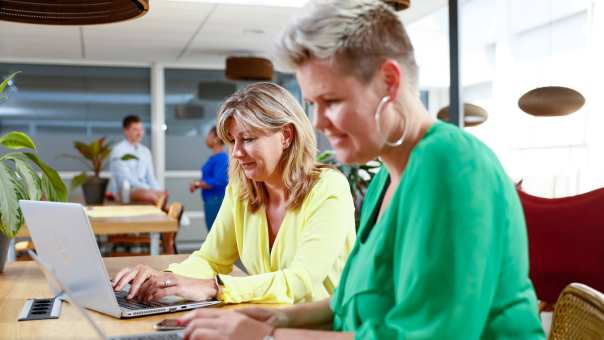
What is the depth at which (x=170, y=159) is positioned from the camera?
1004cm

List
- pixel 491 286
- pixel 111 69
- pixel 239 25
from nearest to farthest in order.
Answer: pixel 491 286 < pixel 239 25 < pixel 111 69

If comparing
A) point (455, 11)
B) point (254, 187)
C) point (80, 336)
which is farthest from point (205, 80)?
point (80, 336)

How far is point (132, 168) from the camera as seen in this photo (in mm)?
8195

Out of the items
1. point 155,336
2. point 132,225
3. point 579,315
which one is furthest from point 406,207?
point 132,225

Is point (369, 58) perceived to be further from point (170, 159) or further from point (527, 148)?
point (170, 159)

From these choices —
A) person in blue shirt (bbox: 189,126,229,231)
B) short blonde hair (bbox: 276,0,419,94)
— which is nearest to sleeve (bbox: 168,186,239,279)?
short blonde hair (bbox: 276,0,419,94)

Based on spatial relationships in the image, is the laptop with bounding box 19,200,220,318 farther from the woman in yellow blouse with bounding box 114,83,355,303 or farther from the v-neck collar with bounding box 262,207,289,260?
the v-neck collar with bounding box 262,207,289,260

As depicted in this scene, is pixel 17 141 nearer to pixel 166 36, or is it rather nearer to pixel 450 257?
pixel 450 257

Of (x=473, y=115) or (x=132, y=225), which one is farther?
(x=473, y=115)

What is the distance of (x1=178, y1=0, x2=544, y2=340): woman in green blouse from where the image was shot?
93 cm

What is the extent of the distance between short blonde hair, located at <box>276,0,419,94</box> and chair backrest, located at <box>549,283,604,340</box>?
46 cm

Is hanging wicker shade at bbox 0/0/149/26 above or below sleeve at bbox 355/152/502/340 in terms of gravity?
above

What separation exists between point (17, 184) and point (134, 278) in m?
0.70

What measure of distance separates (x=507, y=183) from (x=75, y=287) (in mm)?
1085
